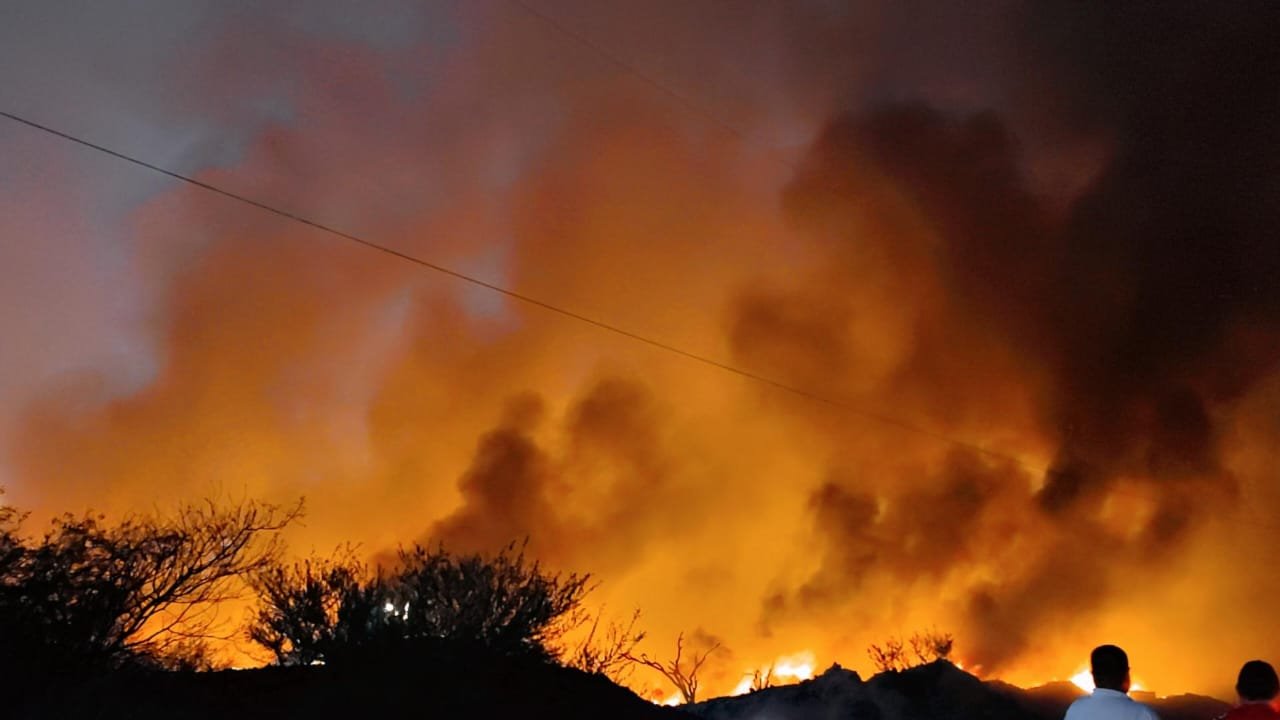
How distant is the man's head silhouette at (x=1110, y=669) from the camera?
16.3ft

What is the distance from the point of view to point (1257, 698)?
5.29 meters

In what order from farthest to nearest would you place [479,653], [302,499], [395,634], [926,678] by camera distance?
[926,678] < [395,634] < [302,499] < [479,653]

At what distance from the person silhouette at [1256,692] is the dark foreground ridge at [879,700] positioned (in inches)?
1235

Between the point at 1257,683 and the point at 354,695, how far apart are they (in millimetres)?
13486

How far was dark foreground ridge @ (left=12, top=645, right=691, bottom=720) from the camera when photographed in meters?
13.4

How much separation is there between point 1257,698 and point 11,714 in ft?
53.3

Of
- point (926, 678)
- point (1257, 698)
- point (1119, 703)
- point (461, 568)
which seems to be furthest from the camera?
point (926, 678)

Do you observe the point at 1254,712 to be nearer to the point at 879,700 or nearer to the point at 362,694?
the point at 362,694

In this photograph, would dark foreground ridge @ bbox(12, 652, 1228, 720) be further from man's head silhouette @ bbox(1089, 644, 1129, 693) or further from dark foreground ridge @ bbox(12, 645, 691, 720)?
Result: man's head silhouette @ bbox(1089, 644, 1129, 693)

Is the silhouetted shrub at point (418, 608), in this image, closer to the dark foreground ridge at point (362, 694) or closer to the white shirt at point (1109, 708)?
the dark foreground ridge at point (362, 694)

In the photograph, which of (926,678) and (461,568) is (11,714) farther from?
→ (926,678)

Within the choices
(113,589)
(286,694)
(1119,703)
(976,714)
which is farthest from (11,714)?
(976,714)

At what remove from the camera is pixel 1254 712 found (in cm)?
517

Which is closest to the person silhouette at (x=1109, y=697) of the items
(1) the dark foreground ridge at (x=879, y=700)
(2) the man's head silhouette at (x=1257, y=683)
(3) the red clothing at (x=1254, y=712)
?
(3) the red clothing at (x=1254, y=712)
